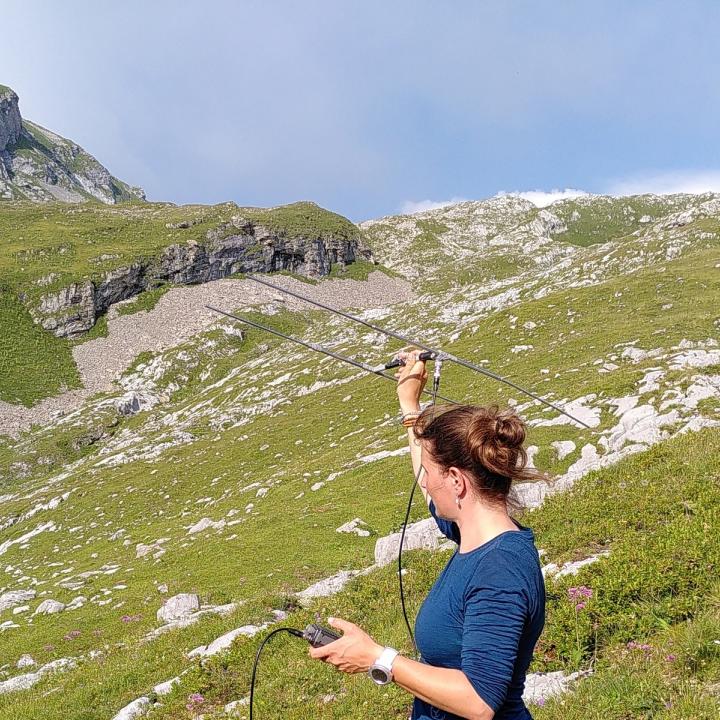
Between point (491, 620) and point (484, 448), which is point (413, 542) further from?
point (491, 620)

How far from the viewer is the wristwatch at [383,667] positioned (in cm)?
305

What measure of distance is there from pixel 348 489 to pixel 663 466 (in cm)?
1480

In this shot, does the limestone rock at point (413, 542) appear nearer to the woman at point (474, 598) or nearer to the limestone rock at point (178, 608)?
the limestone rock at point (178, 608)

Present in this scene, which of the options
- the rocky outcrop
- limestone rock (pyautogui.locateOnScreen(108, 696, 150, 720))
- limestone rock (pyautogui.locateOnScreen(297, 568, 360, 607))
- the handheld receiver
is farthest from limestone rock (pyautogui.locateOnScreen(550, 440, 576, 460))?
the rocky outcrop

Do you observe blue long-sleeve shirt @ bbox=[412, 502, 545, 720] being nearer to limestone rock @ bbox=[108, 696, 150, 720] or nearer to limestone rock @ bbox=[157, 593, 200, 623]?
limestone rock @ bbox=[108, 696, 150, 720]

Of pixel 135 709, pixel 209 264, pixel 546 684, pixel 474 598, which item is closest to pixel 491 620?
pixel 474 598

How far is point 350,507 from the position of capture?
70.2ft

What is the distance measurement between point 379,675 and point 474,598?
2.49 feet

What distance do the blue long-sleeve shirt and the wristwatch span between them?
346 mm

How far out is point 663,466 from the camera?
11.2 metres

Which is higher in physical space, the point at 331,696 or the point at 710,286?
the point at 710,286

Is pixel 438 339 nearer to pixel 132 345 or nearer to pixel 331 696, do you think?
pixel 331 696

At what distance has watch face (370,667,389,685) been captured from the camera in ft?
9.98

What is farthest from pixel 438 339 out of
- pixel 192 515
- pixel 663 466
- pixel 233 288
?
pixel 233 288
